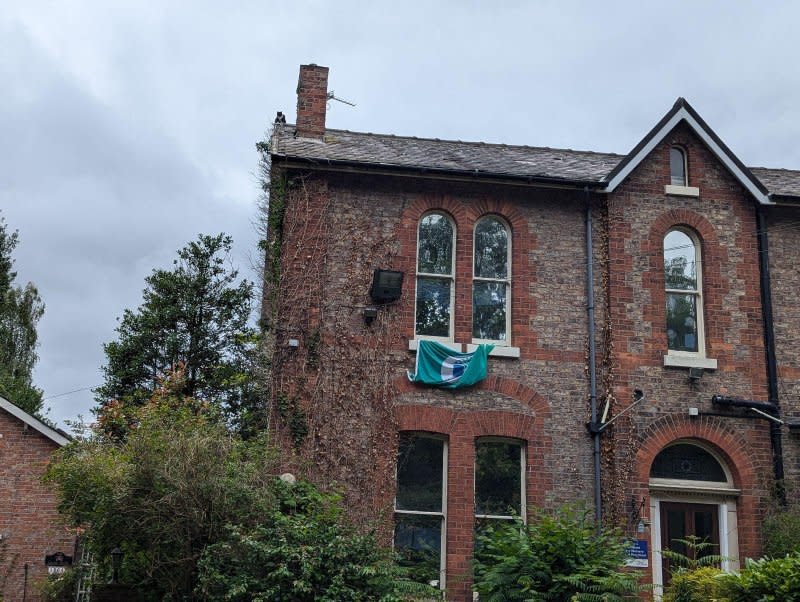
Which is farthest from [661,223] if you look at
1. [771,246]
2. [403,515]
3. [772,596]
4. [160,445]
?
[160,445]

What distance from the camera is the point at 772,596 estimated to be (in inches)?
376

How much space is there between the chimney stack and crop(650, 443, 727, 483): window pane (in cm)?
848

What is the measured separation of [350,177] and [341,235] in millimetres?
1083

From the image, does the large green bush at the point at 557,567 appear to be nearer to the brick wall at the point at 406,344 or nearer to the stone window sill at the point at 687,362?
the brick wall at the point at 406,344

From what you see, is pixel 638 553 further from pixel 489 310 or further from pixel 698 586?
pixel 489 310

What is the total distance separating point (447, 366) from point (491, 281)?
73.7 inches

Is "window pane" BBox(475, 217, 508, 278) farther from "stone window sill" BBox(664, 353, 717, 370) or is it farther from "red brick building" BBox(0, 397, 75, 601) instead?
"red brick building" BBox(0, 397, 75, 601)

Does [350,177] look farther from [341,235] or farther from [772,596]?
[772,596]

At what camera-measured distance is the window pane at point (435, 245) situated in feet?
52.4

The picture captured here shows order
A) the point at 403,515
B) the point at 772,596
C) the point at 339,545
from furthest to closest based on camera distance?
1. the point at 403,515
2. the point at 339,545
3. the point at 772,596

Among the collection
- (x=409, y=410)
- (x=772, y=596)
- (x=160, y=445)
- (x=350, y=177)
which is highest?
(x=350, y=177)

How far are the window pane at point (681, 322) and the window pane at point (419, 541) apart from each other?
17.1 feet

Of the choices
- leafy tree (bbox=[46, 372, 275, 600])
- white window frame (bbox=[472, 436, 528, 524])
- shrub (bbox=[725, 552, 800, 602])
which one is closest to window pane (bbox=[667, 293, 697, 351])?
white window frame (bbox=[472, 436, 528, 524])

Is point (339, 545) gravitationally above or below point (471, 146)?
below
